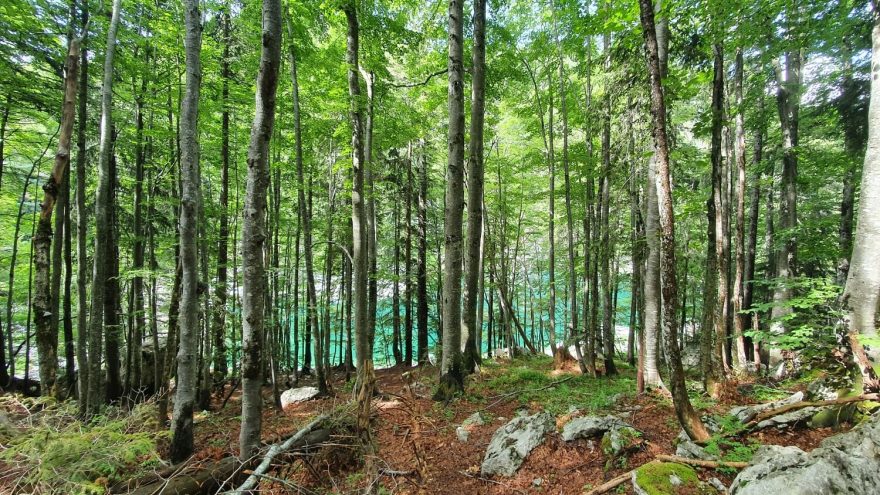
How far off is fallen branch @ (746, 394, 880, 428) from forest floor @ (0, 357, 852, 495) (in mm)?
156

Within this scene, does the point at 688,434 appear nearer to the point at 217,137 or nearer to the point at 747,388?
the point at 747,388

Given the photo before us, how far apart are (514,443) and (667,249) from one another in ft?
10.3

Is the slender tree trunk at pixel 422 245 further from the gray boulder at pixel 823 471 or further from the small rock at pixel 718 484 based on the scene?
the gray boulder at pixel 823 471

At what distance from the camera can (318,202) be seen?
59.3 feet

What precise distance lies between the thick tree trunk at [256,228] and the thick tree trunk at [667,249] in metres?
4.38

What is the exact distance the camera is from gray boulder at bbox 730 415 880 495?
275 cm

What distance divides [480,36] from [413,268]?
1130cm

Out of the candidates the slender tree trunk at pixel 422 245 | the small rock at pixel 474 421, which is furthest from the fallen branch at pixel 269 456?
the slender tree trunk at pixel 422 245

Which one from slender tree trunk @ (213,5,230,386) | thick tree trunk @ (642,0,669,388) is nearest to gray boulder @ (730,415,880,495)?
thick tree trunk @ (642,0,669,388)

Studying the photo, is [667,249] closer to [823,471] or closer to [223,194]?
[823,471]

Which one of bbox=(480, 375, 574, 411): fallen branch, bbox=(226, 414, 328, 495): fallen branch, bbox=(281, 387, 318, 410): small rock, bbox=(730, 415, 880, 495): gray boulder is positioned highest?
bbox=(730, 415, 880, 495): gray boulder

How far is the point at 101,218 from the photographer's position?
7090 mm

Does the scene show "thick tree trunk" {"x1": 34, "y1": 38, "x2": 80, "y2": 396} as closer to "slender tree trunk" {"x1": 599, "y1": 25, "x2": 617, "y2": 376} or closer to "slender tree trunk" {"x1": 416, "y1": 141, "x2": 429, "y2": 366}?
"slender tree trunk" {"x1": 599, "y1": 25, "x2": 617, "y2": 376}

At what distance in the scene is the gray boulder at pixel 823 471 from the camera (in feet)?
9.03
